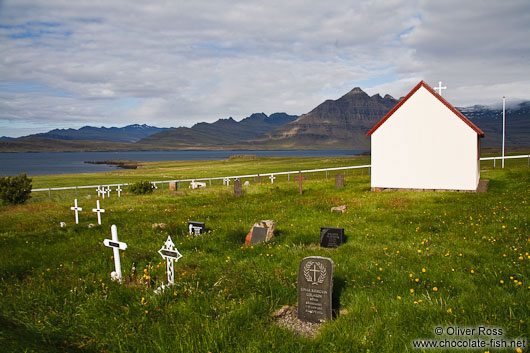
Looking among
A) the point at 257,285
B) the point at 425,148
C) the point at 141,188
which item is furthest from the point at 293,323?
the point at 141,188

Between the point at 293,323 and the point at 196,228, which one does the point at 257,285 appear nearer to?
the point at 293,323

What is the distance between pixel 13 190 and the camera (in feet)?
84.8

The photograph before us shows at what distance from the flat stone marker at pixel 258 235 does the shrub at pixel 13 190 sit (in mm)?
23141

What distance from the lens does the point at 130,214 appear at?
61.3ft

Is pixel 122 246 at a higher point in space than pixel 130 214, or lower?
higher

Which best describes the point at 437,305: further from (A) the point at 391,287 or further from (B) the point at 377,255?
(B) the point at 377,255

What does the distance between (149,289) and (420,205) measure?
48.9ft

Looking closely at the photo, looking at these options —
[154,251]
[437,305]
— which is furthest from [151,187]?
[437,305]

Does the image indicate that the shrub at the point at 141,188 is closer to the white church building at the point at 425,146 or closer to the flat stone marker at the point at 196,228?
the flat stone marker at the point at 196,228

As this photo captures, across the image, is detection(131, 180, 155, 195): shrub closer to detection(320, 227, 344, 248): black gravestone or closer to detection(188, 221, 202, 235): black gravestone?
detection(188, 221, 202, 235): black gravestone

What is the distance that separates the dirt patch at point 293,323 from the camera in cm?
588

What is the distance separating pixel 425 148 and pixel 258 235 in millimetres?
16619

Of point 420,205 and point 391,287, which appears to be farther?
point 420,205

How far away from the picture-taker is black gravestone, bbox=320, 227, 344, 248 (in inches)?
438
